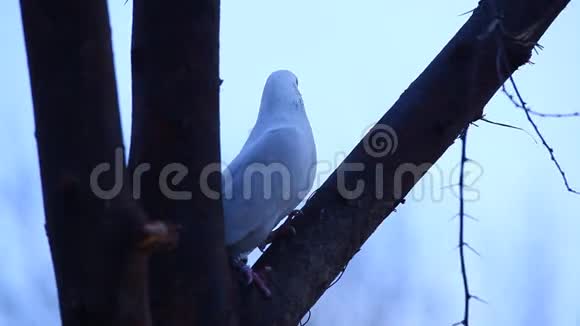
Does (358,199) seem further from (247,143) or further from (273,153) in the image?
(247,143)

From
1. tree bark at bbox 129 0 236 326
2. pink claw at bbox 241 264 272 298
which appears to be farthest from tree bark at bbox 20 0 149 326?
pink claw at bbox 241 264 272 298

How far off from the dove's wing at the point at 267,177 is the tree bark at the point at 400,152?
0.30 m

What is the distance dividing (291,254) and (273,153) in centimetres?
52

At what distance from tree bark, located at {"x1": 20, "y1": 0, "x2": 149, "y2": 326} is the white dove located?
29.6 inches

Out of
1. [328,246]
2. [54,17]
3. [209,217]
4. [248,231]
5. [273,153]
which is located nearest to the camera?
[54,17]

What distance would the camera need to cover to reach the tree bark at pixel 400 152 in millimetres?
2031

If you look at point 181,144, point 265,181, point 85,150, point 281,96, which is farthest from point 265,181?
point 85,150

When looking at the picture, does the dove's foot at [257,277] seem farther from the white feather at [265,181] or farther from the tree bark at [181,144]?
the white feather at [265,181]

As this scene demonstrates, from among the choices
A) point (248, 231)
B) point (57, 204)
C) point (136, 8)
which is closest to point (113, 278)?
point (57, 204)

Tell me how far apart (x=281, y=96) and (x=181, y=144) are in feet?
3.35

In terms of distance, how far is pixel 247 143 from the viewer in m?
2.68

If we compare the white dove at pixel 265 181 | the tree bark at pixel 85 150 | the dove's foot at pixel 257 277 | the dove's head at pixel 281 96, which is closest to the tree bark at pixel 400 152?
the dove's foot at pixel 257 277

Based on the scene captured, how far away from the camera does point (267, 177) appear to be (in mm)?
2506

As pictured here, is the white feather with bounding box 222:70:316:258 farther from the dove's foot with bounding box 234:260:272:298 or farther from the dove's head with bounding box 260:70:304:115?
the dove's foot with bounding box 234:260:272:298
